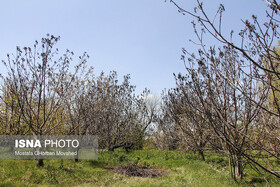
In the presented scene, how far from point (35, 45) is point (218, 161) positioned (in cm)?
1121

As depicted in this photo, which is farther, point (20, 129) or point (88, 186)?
point (20, 129)

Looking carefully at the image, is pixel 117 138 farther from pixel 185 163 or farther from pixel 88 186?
pixel 88 186

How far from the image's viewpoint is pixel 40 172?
24.4ft

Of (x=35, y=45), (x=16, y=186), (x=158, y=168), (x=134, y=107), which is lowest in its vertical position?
(x=158, y=168)

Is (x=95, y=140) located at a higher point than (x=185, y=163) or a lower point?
higher

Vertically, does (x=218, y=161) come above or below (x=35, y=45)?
below

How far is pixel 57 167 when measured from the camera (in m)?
8.44

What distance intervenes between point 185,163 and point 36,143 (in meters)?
7.43

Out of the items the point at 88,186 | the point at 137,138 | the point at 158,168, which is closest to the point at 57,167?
the point at 88,186

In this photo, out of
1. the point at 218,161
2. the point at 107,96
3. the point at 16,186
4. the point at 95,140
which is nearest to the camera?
the point at 16,186

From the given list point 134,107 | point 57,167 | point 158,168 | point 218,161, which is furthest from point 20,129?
point 218,161

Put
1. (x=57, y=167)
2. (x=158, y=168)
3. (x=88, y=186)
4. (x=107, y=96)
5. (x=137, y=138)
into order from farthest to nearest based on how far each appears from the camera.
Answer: (x=137, y=138) → (x=107, y=96) → (x=158, y=168) → (x=57, y=167) → (x=88, y=186)

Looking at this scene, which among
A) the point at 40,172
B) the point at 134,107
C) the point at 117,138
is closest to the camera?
the point at 40,172

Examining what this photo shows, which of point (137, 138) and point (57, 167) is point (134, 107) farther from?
point (57, 167)
